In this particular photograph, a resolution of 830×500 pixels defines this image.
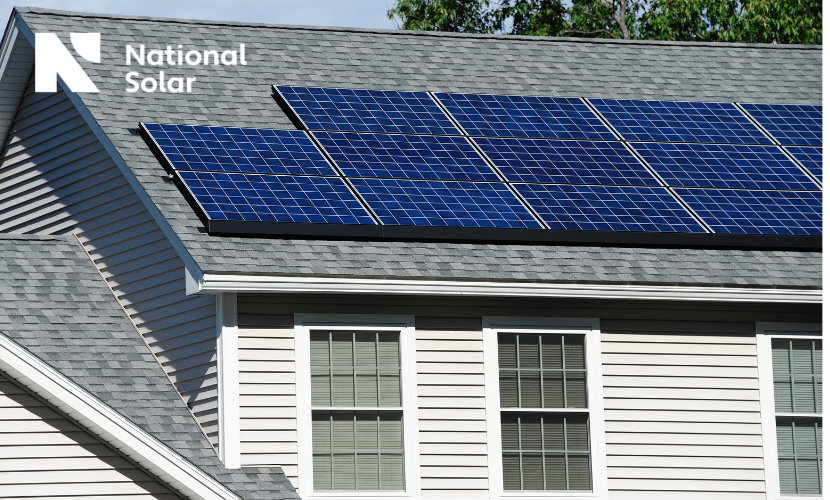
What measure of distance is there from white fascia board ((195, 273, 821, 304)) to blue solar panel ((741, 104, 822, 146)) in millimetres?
3374

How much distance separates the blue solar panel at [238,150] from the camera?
15.0 metres

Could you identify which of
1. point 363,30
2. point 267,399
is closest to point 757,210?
point 267,399

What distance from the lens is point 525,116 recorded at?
57.1 feet

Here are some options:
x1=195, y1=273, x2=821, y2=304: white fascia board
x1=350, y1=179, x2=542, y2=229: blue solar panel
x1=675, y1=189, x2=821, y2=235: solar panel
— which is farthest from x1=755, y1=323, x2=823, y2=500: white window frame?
x1=350, y1=179, x2=542, y2=229: blue solar panel

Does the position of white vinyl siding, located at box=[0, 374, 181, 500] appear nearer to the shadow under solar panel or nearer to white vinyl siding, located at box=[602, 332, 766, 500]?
white vinyl siding, located at box=[602, 332, 766, 500]

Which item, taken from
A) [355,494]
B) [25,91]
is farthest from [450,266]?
[25,91]

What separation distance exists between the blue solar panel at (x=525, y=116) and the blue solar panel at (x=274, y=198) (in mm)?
2555

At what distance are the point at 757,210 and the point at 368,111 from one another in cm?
475

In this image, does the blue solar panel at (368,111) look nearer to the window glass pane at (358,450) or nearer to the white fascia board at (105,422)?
the window glass pane at (358,450)

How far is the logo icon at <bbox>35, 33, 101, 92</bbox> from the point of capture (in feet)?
54.6

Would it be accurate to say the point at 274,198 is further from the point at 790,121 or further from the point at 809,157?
the point at 790,121

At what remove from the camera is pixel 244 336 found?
13766 mm

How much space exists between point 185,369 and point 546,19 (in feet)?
69.5

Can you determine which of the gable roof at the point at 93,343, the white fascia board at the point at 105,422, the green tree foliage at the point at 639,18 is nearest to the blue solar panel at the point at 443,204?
the gable roof at the point at 93,343
